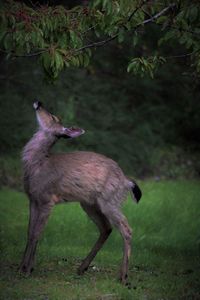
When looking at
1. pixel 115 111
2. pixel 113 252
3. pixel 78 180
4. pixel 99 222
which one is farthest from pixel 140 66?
pixel 115 111

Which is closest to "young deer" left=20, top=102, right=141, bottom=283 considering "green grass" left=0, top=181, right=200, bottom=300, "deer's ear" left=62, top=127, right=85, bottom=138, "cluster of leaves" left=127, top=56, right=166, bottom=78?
"deer's ear" left=62, top=127, right=85, bottom=138

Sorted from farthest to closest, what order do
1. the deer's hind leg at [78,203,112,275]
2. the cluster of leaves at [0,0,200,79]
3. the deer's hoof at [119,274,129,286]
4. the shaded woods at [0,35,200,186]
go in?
the shaded woods at [0,35,200,186] → the deer's hind leg at [78,203,112,275] → the deer's hoof at [119,274,129,286] → the cluster of leaves at [0,0,200,79]

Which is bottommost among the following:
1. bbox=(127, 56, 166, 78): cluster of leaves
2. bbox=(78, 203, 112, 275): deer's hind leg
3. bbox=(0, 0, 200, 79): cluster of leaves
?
bbox=(78, 203, 112, 275): deer's hind leg

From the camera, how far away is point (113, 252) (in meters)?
11.0

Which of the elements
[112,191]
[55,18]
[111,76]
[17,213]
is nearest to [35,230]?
[112,191]

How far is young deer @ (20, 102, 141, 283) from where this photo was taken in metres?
Answer: 8.72

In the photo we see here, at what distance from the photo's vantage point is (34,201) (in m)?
8.77

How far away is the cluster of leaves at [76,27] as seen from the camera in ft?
23.7

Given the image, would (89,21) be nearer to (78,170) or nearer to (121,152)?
(78,170)

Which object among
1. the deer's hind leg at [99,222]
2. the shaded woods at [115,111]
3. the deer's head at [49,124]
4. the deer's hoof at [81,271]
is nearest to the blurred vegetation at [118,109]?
the shaded woods at [115,111]

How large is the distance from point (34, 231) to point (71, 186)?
67cm

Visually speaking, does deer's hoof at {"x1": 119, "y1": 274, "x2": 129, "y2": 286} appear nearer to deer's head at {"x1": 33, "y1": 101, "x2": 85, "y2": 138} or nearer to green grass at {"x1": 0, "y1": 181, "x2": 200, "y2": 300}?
green grass at {"x1": 0, "y1": 181, "x2": 200, "y2": 300}

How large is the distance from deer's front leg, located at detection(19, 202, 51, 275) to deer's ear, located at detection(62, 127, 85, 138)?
2.99 feet

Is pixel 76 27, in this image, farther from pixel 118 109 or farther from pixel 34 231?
pixel 118 109
